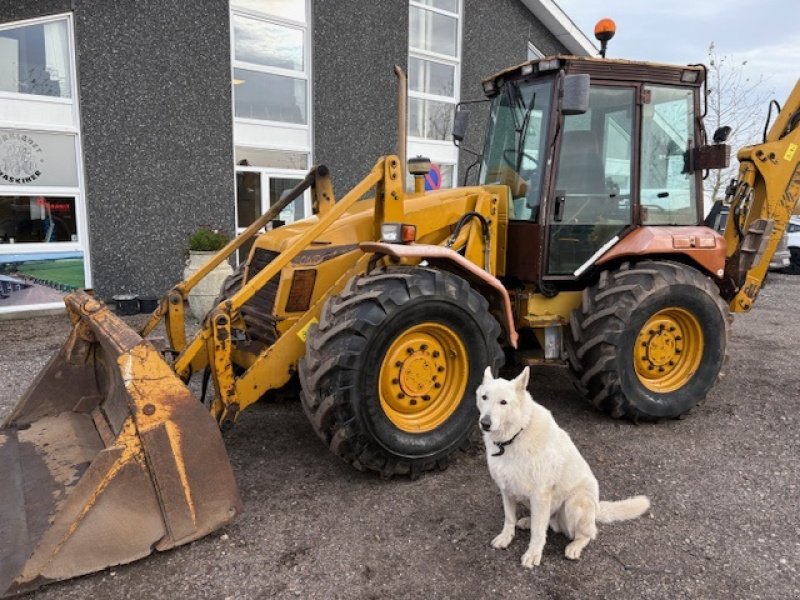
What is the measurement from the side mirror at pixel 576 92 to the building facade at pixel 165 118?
6.97 m

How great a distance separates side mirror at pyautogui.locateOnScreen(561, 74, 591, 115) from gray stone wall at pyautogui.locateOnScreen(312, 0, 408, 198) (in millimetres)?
7090

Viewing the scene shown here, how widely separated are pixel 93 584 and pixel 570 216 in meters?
3.89

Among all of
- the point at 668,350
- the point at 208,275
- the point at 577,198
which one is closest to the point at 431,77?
the point at 208,275

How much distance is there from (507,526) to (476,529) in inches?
8.5

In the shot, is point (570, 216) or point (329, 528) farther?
point (570, 216)

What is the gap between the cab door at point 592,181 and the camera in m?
4.62

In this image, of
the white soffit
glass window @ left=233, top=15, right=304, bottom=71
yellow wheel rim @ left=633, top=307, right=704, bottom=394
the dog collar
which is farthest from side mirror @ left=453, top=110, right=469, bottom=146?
the white soffit

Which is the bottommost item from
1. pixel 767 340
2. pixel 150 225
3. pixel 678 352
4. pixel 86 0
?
pixel 767 340

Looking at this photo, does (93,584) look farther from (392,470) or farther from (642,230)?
(642,230)

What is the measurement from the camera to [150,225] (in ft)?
30.0

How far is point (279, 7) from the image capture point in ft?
32.8

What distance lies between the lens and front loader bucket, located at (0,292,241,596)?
8.68 feet

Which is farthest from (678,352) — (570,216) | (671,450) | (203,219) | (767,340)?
(203,219)

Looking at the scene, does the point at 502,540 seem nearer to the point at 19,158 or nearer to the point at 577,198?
the point at 577,198
